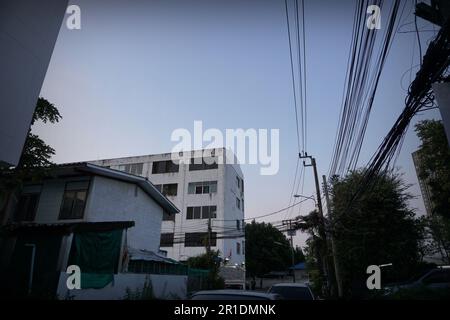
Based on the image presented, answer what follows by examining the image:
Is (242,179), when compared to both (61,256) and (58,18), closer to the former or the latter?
(61,256)

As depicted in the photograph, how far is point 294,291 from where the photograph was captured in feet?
32.7

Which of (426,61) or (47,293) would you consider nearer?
(426,61)

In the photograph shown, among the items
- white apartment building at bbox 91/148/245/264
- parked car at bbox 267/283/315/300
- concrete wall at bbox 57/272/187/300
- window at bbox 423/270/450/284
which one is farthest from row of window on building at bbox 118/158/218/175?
parked car at bbox 267/283/315/300

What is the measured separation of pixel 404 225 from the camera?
17.3 meters

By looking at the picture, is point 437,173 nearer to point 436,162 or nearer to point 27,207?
point 436,162

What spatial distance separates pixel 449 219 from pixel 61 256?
2236 cm

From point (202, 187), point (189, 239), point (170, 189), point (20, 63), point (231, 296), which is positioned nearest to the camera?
point (20, 63)

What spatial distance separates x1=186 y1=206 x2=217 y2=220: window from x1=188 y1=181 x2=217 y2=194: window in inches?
76.8

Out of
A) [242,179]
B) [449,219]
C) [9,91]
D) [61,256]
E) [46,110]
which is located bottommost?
[61,256]

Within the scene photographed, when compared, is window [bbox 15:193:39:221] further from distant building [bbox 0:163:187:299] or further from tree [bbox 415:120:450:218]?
tree [bbox 415:120:450:218]

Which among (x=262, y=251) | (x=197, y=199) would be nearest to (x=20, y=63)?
(x=197, y=199)

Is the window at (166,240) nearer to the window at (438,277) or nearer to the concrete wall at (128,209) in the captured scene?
the concrete wall at (128,209)

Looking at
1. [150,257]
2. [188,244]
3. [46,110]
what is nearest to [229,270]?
[188,244]

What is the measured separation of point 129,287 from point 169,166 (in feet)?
72.7
